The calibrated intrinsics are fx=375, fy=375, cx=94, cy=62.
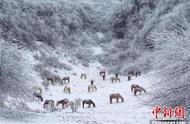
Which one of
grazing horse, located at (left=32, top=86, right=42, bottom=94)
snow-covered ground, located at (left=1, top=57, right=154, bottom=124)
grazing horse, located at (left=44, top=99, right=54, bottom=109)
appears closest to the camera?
snow-covered ground, located at (left=1, top=57, right=154, bottom=124)

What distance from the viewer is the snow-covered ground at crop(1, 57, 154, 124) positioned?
16959 mm

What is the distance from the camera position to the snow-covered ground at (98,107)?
17.0 metres

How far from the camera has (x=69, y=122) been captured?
15453mm

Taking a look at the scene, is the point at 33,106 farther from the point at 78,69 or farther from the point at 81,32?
the point at 81,32

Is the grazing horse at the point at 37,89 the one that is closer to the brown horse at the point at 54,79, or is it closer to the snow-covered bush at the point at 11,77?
the brown horse at the point at 54,79

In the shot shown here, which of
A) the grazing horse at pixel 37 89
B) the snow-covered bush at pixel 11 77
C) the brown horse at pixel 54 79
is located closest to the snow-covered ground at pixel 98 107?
the grazing horse at pixel 37 89

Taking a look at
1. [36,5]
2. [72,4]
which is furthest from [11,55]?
[72,4]

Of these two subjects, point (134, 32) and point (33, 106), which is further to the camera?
point (134, 32)

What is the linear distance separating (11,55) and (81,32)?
3040cm

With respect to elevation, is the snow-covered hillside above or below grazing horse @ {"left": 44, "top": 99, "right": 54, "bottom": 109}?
above

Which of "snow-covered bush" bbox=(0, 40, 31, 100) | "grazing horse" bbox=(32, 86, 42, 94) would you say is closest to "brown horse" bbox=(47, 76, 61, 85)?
"grazing horse" bbox=(32, 86, 42, 94)

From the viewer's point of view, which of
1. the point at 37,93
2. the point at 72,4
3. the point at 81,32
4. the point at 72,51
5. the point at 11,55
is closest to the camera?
the point at 11,55

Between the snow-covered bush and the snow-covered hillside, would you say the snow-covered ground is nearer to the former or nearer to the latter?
the snow-covered hillside

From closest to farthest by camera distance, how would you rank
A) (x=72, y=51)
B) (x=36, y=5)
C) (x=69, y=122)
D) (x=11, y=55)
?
(x=69, y=122) < (x=11, y=55) < (x=72, y=51) < (x=36, y=5)
